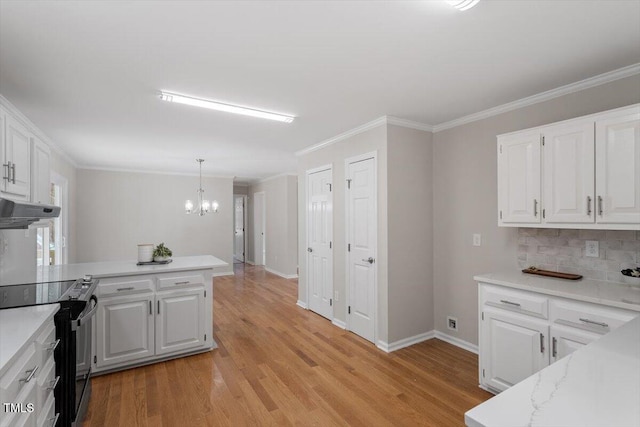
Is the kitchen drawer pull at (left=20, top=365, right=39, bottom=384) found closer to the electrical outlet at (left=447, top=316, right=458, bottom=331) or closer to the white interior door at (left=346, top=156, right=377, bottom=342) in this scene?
the white interior door at (left=346, top=156, right=377, bottom=342)

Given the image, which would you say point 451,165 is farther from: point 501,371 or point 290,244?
point 290,244

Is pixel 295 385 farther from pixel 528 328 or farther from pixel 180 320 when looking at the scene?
pixel 528 328

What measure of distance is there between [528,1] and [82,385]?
355cm

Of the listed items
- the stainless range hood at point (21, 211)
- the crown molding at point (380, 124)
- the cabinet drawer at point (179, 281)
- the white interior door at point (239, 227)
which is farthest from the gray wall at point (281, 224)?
the stainless range hood at point (21, 211)

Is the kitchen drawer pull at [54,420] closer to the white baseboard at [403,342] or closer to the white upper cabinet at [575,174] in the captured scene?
the white baseboard at [403,342]

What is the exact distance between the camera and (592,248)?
2486 mm

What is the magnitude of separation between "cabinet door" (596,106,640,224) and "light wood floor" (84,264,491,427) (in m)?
1.64

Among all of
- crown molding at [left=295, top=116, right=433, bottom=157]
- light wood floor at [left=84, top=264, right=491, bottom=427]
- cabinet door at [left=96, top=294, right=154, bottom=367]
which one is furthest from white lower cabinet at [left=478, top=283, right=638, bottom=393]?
cabinet door at [left=96, top=294, right=154, bottom=367]

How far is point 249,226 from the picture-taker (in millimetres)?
9375

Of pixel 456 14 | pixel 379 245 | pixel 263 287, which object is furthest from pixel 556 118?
pixel 263 287

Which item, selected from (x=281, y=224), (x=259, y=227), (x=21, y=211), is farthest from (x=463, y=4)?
(x=259, y=227)

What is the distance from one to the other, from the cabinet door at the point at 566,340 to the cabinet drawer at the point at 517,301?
0.12 m

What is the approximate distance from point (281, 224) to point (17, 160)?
5295 millimetres

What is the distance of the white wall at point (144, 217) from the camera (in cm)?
617
